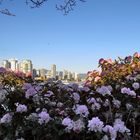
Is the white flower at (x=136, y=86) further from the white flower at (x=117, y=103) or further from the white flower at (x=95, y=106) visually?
Result: the white flower at (x=95, y=106)

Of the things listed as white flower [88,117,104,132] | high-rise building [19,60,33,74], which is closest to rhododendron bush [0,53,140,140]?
white flower [88,117,104,132]

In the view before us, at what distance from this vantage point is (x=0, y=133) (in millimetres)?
3828

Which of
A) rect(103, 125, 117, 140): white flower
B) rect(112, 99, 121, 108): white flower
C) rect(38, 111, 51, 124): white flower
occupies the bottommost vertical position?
rect(103, 125, 117, 140): white flower

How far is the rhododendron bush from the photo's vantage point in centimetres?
365

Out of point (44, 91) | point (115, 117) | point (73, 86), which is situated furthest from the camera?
point (73, 86)

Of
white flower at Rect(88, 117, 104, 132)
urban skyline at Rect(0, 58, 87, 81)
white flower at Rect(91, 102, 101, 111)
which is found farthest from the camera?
urban skyline at Rect(0, 58, 87, 81)

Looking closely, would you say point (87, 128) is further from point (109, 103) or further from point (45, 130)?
point (109, 103)

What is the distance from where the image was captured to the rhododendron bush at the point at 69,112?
12.0ft

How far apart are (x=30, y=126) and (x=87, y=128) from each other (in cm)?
51

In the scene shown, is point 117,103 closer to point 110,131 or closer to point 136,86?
point 136,86

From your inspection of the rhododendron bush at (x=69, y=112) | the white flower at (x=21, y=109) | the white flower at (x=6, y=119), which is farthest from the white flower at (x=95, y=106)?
the white flower at (x=6, y=119)

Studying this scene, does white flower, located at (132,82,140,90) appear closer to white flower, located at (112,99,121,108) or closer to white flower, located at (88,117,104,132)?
white flower, located at (112,99,121,108)

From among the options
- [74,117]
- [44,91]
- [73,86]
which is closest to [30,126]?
[74,117]

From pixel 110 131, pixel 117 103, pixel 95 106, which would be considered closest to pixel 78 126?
pixel 110 131
